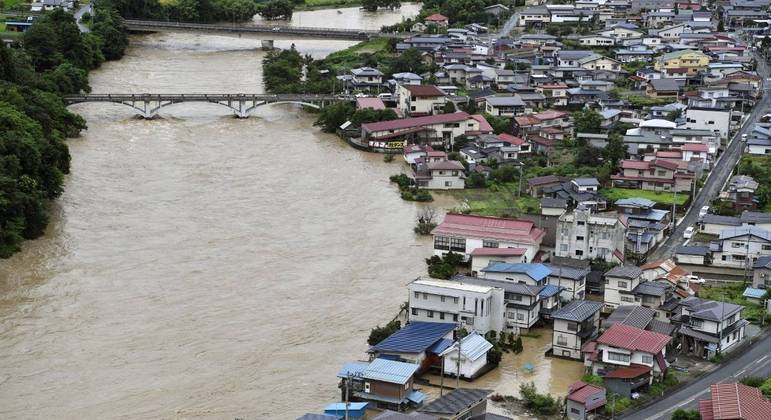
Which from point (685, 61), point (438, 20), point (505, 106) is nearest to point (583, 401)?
point (505, 106)

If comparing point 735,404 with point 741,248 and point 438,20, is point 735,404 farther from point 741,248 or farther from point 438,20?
point 438,20

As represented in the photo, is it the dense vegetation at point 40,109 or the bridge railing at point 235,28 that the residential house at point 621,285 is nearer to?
the dense vegetation at point 40,109

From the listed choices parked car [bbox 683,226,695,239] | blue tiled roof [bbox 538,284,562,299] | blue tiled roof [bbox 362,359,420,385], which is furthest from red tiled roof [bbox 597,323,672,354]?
parked car [bbox 683,226,695,239]

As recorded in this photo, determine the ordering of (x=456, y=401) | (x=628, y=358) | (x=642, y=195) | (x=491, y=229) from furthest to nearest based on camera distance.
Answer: (x=642, y=195) → (x=491, y=229) → (x=628, y=358) → (x=456, y=401)

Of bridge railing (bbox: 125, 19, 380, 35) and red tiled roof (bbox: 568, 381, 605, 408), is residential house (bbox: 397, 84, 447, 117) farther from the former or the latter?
red tiled roof (bbox: 568, 381, 605, 408)

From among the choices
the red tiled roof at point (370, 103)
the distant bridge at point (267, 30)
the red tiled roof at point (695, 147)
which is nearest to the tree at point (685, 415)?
the red tiled roof at point (695, 147)
